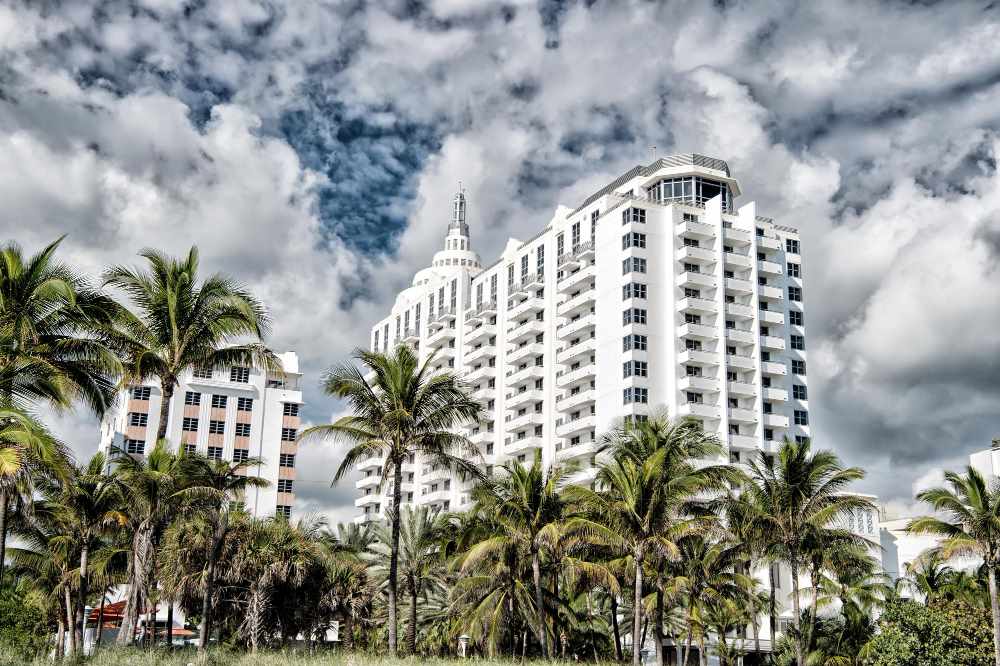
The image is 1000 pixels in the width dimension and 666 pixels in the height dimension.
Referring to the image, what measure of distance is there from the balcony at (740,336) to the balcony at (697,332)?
149cm

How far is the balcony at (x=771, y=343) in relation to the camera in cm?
9631

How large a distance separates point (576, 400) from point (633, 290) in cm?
1185

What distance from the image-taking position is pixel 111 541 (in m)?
46.4

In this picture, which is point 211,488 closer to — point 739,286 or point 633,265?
point 633,265

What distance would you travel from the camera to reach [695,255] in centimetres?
9569

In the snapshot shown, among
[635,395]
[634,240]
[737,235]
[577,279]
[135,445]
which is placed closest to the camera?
[635,395]

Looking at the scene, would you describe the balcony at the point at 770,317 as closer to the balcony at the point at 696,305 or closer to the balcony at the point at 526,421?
the balcony at the point at 696,305

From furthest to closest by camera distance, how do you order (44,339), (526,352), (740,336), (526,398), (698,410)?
(526,352)
(526,398)
(740,336)
(698,410)
(44,339)

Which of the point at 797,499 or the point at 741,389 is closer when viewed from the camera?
the point at 797,499

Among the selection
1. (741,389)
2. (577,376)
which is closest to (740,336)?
(741,389)

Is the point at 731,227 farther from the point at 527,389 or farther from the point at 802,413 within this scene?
the point at 527,389

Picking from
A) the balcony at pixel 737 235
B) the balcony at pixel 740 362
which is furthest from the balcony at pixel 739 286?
the balcony at pixel 740 362

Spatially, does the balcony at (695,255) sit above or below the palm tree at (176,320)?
above

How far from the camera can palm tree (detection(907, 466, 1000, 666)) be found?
46.6 metres
